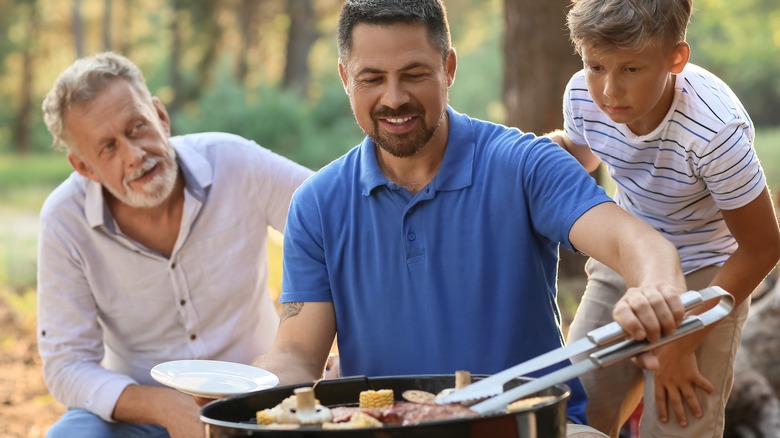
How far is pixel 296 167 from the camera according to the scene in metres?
3.88

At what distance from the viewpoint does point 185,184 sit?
150 inches

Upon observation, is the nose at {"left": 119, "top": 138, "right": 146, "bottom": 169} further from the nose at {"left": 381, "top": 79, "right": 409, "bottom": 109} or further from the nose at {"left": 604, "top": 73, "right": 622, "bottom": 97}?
the nose at {"left": 604, "top": 73, "right": 622, "bottom": 97}

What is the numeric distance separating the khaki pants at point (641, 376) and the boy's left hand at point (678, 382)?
35 mm

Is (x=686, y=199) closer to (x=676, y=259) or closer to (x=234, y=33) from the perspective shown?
(x=676, y=259)

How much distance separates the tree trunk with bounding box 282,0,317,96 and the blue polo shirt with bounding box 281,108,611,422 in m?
15.7

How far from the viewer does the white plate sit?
2154mm

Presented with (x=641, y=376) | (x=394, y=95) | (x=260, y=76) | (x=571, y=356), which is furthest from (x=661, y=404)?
(x=260, y=76)

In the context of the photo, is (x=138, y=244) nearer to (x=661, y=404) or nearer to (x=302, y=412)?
(x=661, y=404)

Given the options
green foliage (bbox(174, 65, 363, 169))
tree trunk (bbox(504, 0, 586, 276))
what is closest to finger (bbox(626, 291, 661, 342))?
tree trunk (bbox(504, 0, 586, 276))

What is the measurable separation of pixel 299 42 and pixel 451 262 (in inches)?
641

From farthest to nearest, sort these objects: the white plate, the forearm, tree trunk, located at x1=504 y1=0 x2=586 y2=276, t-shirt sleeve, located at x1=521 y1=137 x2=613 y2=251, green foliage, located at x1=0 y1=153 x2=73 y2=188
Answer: green foliage, located at x1=0 y1=153 x2=73 y2=188
tree trunk, located at x1=504 y1=0 x2=586 y2=276
the forearm
t-shirt sleeve, located at x1=521 y1=137 x2=613 y2=251
the white plate

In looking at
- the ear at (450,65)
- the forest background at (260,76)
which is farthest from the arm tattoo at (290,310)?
the forest background at (260,76)

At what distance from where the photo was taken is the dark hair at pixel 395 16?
261 cm

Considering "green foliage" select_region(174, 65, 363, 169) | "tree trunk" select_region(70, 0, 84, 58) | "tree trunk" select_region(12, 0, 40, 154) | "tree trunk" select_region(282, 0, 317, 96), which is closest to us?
"green foliage" select_region(174, 65, 363, 169)
